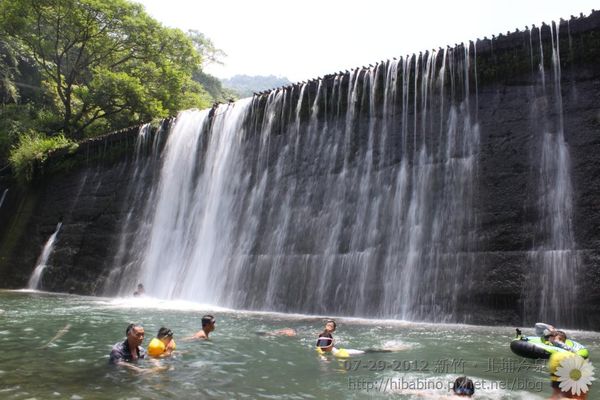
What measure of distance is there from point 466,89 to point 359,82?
11.7ft

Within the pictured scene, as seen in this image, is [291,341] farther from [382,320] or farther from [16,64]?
[16,64]

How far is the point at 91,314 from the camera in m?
12.6

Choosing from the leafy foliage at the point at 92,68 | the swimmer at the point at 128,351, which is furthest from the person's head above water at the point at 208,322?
the leafy foliage at the point at 92,68

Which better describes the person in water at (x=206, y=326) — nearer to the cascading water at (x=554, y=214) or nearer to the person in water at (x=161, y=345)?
the person in water at (x=161, y=345)

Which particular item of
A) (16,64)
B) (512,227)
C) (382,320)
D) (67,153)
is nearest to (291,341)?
(382,320)

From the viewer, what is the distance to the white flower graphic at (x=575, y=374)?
369cm

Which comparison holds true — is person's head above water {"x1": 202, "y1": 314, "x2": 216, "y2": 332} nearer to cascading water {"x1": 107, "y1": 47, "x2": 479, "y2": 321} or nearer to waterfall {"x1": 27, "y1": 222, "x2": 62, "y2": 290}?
cascading water {"x1": 107, "y1": 47, "x2": 479, "y2": 321}

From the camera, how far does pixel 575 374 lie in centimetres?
372

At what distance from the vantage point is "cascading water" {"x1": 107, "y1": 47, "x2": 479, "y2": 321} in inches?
506

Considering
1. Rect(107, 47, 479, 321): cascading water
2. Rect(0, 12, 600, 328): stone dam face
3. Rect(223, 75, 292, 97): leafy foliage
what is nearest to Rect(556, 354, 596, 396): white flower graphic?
Rect(0, 12, 600, 328): stone dam face

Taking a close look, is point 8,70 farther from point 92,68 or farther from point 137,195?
point 137,195

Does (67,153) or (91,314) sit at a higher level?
(67,153)

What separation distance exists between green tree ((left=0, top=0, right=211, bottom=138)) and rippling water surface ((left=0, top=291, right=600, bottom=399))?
64.9 feet

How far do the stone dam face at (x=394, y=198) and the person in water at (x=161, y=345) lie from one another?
628 cm
